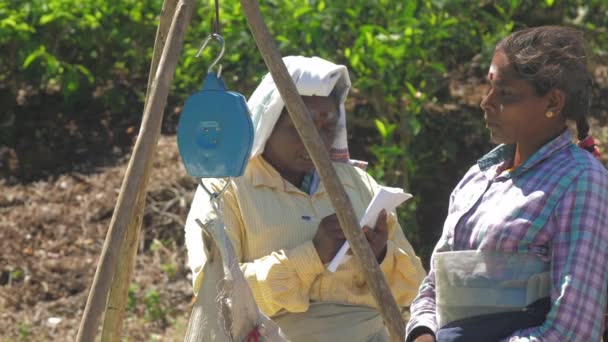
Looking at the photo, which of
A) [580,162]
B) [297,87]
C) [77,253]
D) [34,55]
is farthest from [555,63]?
[34,55]

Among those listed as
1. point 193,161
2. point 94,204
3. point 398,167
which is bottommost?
point 94,204

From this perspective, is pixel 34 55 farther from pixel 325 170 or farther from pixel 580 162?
pixel 580 162

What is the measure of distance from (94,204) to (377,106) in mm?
1802

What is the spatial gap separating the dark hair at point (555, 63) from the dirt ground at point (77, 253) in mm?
3266

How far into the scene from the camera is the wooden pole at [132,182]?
273 centimetres

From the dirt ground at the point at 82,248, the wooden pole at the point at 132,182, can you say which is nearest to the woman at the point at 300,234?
the wooden pole at the point at 132,182

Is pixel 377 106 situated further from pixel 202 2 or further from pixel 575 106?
pixel 575 106

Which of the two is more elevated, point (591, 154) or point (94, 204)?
point (591, 154)

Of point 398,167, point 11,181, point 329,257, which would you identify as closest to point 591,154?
point 329,257

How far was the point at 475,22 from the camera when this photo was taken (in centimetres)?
570

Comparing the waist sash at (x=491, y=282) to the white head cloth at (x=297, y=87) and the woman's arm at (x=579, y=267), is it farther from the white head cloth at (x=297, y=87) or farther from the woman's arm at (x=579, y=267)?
the white head cloth at (x=297, y=87)

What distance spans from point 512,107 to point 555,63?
0.14m

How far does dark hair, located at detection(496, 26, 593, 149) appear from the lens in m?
2.59

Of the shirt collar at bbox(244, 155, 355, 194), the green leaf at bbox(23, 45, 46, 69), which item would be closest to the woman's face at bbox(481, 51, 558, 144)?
the shirt collar at bbox(244, 155, 355, 194)
